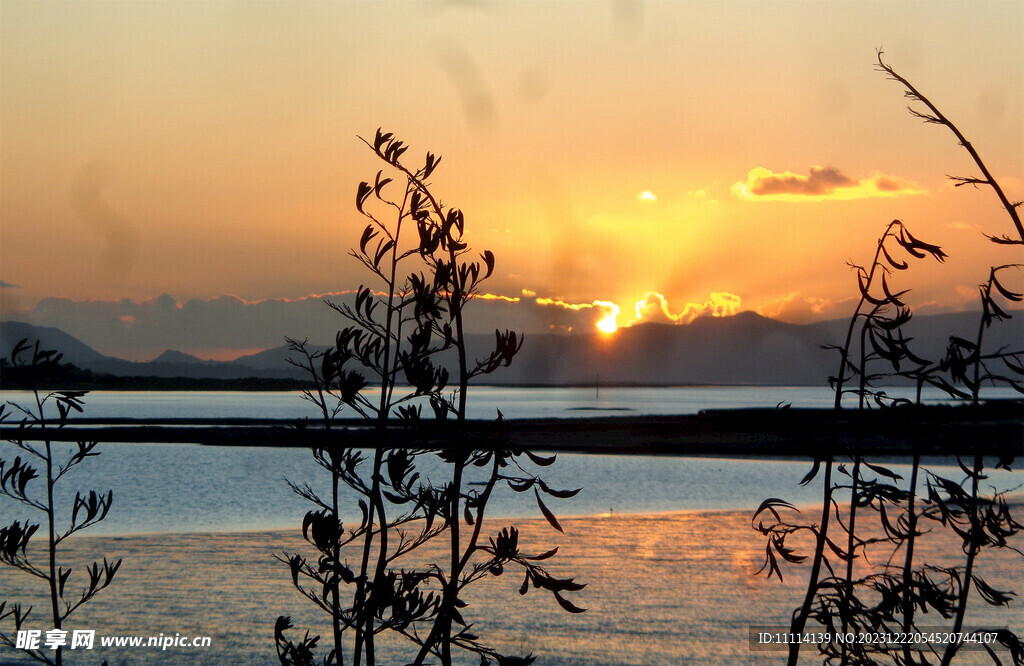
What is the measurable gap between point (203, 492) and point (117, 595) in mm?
12701

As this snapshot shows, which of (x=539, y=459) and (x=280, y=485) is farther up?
(x=539, y=459)

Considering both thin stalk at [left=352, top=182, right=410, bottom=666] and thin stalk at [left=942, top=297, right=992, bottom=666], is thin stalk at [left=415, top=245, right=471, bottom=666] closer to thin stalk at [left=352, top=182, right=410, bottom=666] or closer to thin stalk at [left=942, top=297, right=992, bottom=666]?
thin stalk at [left=352, top=182, right=410, bottom=666]

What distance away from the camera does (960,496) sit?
3150mm

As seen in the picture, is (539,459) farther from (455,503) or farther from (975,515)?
(975,515)

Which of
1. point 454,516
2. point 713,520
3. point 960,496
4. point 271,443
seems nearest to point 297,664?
point 454,516

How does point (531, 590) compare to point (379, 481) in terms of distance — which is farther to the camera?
point (531, 590)

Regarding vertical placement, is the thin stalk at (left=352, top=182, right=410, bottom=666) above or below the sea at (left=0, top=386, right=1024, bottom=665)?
above

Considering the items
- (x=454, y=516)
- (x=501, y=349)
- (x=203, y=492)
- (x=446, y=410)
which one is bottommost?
(x=203, y=492)

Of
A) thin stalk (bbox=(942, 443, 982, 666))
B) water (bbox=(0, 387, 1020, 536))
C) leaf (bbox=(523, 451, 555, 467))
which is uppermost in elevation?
leaf (bbox=(523, 451, 555, 467))

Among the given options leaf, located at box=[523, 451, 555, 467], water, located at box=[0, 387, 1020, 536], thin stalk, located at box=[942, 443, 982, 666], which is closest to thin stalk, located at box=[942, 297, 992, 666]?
thin stalk, located at box=[942, 443, 982, 666]

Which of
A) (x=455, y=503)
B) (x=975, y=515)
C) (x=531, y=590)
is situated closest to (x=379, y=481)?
(x=455, y=503)

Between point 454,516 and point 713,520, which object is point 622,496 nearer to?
point 713,520

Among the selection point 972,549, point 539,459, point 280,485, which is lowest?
point 280,485

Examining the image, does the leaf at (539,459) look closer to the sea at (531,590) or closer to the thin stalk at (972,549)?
the sea at (531,590)
